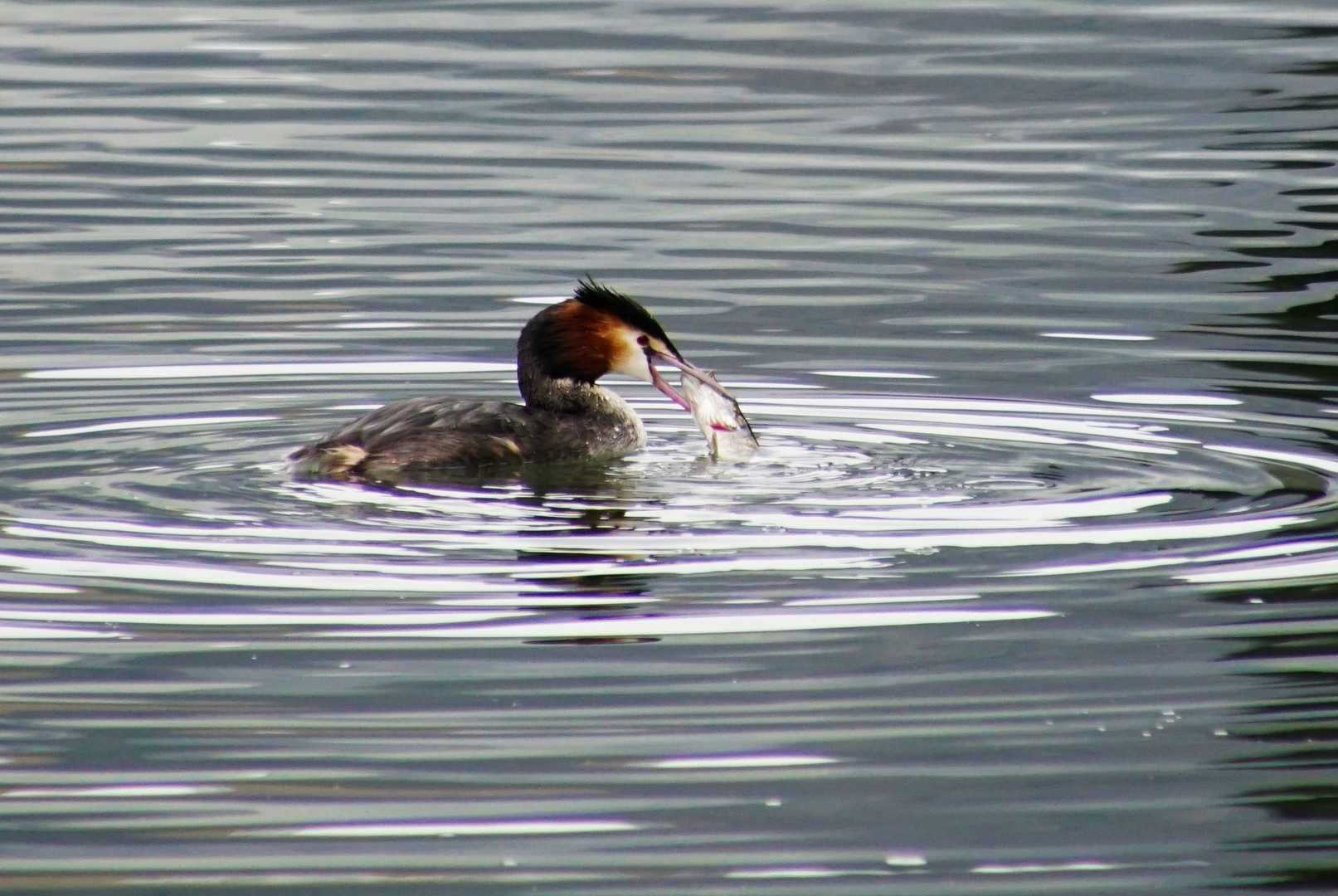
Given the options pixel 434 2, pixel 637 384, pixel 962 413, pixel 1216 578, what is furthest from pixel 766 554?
pixel 434 2

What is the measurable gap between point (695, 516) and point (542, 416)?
1612 millimetres

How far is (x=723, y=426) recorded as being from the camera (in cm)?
904

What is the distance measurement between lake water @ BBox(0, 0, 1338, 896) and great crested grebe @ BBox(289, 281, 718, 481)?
0.18m

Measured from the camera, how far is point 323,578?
7.01 m

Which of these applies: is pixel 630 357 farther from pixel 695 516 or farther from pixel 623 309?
pixel 695 516

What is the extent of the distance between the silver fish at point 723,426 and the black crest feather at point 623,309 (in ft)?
1.42

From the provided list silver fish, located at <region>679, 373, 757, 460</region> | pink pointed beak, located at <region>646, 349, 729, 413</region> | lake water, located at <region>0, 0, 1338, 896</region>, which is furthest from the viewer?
pink pointed beak, located at <region>646, 349, 729, 413</region>

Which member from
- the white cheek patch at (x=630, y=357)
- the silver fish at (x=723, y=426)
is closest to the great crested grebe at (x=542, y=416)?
the white cheek patch at (x=630, y=357)

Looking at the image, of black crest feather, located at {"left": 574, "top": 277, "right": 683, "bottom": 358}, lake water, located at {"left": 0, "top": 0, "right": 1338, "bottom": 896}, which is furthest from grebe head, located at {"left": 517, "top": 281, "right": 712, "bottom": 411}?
lake water, located at {"left": 0, "top": 0, "right": 1338, "bottom": 896}

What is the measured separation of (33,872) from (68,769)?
58cm

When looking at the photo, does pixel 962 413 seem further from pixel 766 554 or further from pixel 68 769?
pixel 68 769

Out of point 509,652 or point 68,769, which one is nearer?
point 68,769

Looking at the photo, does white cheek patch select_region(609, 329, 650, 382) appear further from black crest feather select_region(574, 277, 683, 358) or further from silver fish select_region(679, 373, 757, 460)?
silver fish select_region(679, 373, 757, 460)

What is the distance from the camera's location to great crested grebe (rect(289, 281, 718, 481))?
8.71 metres
